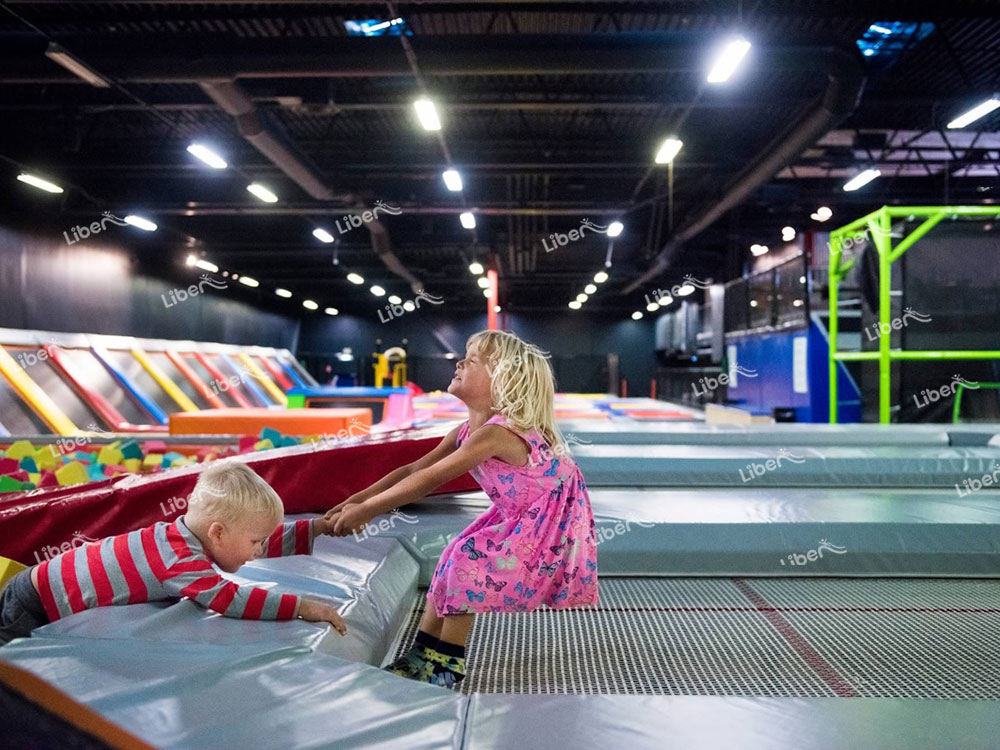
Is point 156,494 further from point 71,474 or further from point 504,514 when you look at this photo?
point 71,474

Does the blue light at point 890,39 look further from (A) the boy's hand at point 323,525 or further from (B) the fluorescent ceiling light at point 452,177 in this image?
(A) the boy's hand at point 323,525

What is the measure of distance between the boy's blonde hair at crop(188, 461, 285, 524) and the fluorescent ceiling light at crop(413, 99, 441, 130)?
18.2 ft

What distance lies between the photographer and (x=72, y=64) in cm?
573

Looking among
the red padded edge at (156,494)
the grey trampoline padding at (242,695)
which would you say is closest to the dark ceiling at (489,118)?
the red padded edge at (156,494)

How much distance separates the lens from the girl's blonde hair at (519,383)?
71.5 inches

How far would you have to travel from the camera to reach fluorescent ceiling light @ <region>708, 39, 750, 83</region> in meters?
5.05

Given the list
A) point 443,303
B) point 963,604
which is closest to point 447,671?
point 963,604

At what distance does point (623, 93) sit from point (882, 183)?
265 inches

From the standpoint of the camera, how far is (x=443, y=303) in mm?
24547

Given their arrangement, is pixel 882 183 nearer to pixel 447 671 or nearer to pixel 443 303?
pixel 447 671

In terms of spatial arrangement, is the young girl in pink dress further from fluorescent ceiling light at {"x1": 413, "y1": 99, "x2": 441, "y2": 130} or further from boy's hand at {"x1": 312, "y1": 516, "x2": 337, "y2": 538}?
fluorescent ceiling light at {"x1": 413, "y1": 99, "x2": 441, "y2": 130}

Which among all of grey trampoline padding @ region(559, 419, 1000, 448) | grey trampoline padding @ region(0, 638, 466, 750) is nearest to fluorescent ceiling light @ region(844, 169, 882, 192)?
grey trampoline padding @ region(559, 419, 1000, 448)

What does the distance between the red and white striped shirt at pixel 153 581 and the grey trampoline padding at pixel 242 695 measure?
182mm

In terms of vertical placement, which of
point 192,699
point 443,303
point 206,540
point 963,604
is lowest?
point 963,604
